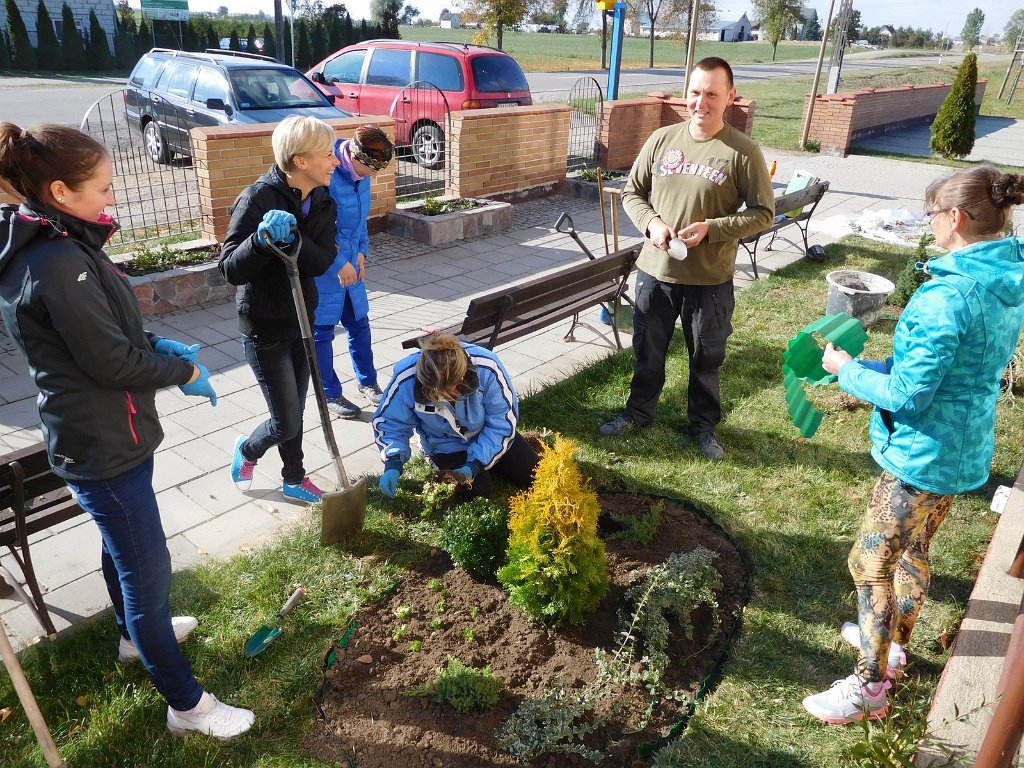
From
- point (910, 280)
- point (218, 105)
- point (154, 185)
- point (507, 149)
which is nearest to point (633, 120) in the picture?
point (507, 149)

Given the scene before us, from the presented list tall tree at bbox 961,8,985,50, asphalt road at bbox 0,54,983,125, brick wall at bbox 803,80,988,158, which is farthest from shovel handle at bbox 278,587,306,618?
tall tree at bbox 961,8,985,50

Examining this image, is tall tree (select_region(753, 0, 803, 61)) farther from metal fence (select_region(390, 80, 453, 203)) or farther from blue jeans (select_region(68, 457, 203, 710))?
blue jeans (select_region(68, 457, 203, 710))

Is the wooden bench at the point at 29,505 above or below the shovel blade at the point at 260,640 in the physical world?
above

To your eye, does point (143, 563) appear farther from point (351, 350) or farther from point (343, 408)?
point (351, 350)

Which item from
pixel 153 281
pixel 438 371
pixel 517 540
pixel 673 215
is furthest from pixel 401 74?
pixel 517 540

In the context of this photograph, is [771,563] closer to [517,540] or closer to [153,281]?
[517,540]

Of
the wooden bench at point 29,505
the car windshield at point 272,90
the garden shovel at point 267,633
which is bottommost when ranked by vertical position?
the garden shovel at point 267,633

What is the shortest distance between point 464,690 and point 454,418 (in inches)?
51.1

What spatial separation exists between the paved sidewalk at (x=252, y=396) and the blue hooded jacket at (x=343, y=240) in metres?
0.72

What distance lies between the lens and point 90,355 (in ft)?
6.69

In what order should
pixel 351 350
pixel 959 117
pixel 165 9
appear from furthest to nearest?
pixel 165 9 < pixel 959 117 < pixel 351 350

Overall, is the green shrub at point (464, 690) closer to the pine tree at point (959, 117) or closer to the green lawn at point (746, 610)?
the green lawn at point (746, 610)

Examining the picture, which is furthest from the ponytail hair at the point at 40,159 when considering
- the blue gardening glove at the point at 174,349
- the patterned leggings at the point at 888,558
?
the patterned leggings at the point at 888,558

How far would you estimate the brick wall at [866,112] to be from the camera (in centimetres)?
1498
